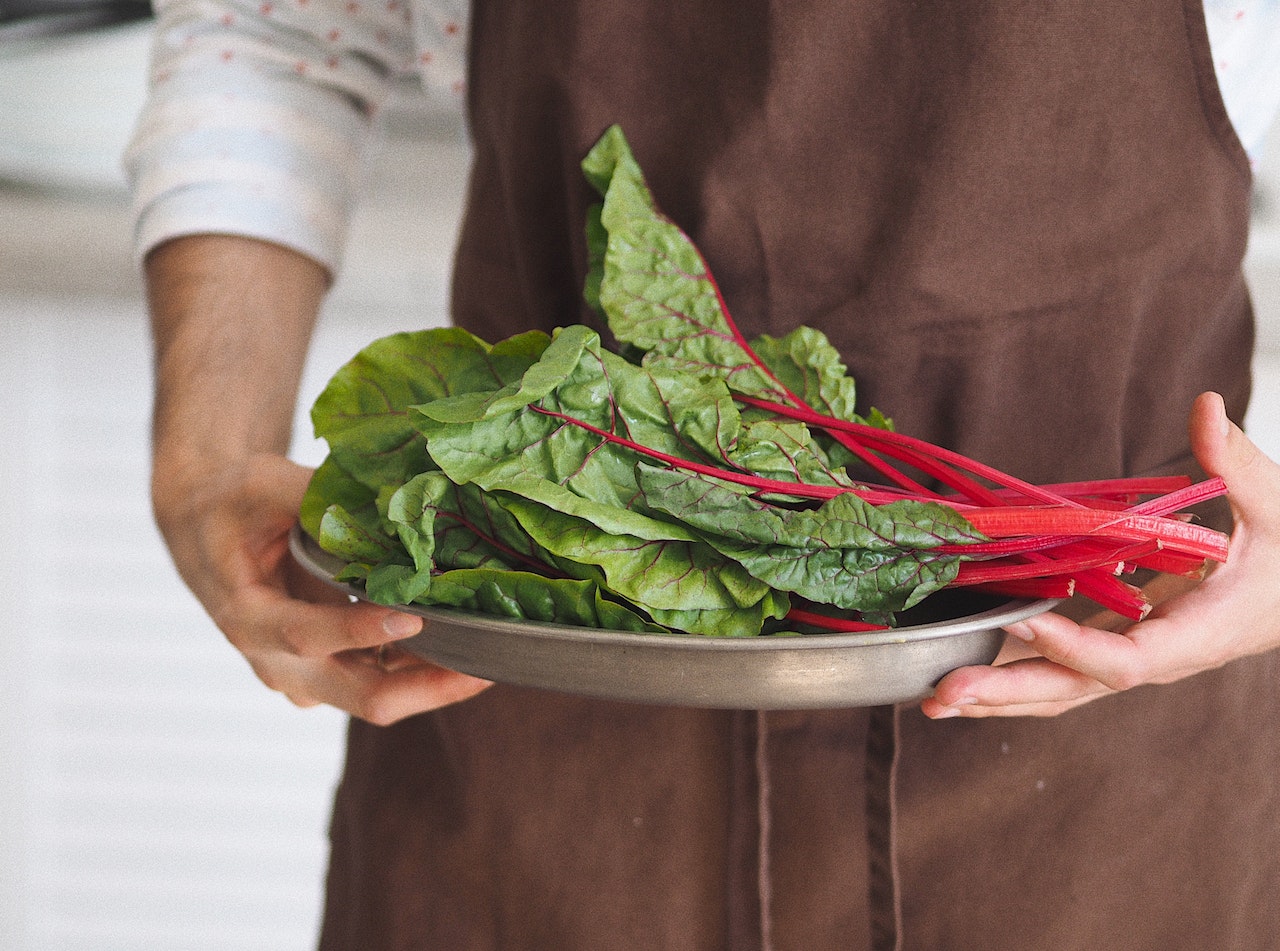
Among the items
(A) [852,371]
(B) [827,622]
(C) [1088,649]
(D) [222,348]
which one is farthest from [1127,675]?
(D) [222,348]

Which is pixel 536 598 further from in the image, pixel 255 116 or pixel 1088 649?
pixel 255 116

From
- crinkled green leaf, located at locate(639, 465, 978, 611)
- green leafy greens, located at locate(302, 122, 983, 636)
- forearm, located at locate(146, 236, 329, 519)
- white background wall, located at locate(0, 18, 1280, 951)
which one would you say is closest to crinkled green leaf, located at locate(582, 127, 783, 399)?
green leafy greens, located at locate(302, 122, 983, 636)

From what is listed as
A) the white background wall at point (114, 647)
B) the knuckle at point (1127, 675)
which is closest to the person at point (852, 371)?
the knuckle at point (1127, 675)

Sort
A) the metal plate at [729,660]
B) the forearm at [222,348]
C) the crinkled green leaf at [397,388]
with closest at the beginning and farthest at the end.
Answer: the metal plate at [729,660] → the crinkled green leaf at [397,388] → the forearm at [222,348]

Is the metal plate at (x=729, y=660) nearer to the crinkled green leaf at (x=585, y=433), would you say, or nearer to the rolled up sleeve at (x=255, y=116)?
the crinkled green leaf at (x=585, y=433)

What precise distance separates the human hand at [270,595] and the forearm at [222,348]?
0.03m

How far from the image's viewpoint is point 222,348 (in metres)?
0.78

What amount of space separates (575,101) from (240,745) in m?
1.09

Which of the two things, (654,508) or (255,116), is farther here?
(255,116)

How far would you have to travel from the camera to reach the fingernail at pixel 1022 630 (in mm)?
455

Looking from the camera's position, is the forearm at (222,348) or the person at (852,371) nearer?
the person at (852,371)

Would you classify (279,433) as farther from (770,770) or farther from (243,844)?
(243,844)

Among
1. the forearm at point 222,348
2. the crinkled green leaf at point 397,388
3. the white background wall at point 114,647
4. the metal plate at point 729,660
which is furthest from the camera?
the white background wall at point 114,647

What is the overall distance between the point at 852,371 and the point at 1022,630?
23 cm
